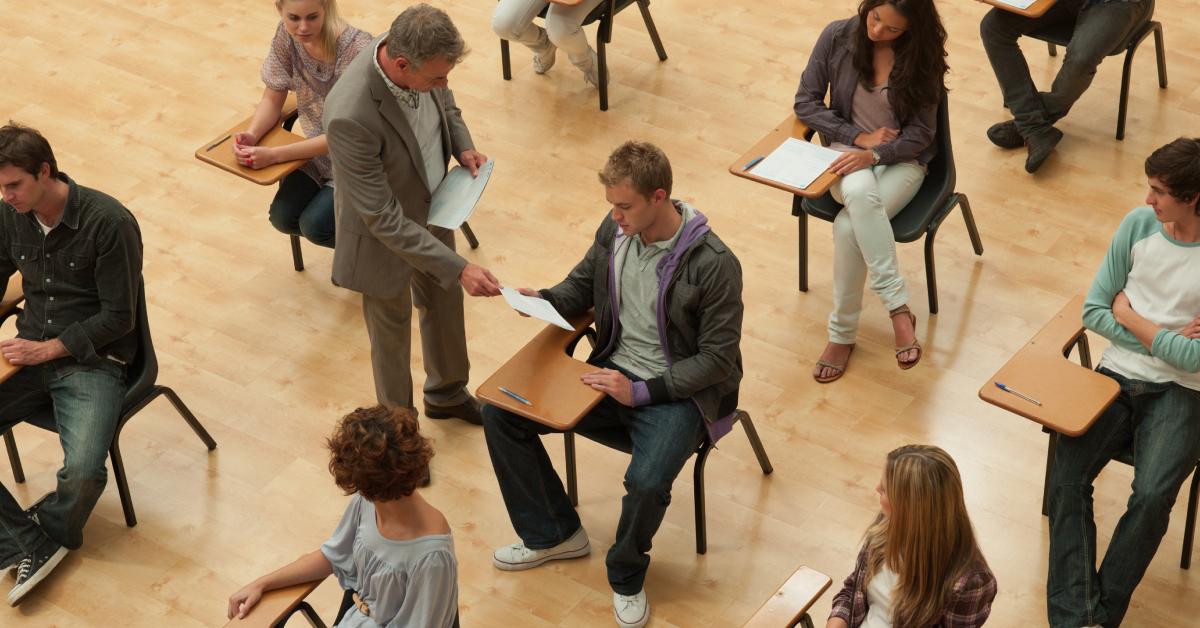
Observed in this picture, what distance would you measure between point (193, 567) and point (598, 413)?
1.38m

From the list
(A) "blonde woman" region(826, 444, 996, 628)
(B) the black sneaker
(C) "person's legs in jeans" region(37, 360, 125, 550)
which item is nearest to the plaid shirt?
(A) "blonde woman" region(826, 444, 996, 628)

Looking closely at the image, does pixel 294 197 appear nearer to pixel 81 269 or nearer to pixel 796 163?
pixel 81 269

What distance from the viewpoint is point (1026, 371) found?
4121 mm

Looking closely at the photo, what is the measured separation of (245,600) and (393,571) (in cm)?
40

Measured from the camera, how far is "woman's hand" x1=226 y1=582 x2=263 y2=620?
348cm

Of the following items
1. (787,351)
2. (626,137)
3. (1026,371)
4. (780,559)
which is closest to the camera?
(1026,371)

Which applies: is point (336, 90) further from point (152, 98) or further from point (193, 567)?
point (152, 98)

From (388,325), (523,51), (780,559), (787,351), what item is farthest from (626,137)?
(780,559)

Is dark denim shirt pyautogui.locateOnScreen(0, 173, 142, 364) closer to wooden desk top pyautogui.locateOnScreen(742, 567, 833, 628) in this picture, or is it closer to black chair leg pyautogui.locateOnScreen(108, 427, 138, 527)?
black chair leg pyautogui.locateOnScreen(108, 427, 138, 527)

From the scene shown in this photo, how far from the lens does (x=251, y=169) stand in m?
4.90

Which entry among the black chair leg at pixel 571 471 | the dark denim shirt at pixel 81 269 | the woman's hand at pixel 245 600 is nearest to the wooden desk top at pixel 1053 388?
the black chair leg at pixel 571 471

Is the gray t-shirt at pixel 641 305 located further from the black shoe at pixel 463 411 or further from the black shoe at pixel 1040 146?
the black shoe at pixel 1040 146

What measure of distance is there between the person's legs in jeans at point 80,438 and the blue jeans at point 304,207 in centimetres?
102

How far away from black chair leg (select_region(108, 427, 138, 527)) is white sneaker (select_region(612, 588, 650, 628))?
5.31ft
